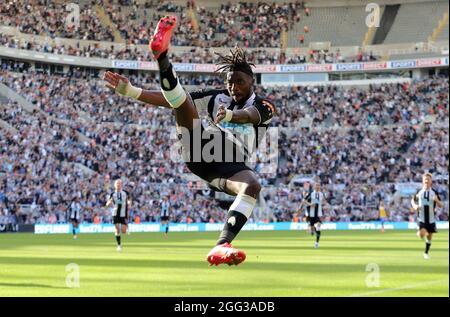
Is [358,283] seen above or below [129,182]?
below

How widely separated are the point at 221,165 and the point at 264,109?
88cm

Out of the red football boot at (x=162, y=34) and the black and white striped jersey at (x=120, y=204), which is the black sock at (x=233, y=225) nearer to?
the red football boot at (x=162, y=34)

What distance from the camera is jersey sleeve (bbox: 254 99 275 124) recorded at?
28.9 ft

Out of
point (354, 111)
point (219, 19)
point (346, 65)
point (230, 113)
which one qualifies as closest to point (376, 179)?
point (354, 111)

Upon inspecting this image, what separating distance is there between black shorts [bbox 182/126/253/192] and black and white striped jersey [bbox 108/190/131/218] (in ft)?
60.8

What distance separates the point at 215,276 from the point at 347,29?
50537 mm

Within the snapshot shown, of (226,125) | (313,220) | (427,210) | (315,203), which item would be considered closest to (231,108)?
(226,125)

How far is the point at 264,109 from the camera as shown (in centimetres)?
886

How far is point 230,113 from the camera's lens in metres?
8.08

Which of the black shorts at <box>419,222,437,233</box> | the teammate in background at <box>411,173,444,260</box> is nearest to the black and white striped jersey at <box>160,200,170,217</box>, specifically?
the teammate in background at <box>411,173,444,260</box>

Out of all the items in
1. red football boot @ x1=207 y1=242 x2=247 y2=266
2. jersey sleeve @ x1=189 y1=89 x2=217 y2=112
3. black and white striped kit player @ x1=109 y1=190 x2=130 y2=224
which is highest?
jersey sleeve @ x1=189 y1=89 x2=217 y2=112

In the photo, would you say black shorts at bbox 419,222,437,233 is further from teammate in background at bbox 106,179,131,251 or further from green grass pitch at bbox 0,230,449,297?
teammate in background at bbox 106,179,131,251

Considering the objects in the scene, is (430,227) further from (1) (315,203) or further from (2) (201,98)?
(2) (201,98)

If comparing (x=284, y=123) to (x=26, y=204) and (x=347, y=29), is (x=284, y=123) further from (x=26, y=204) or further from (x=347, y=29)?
(x=26, y=204)
